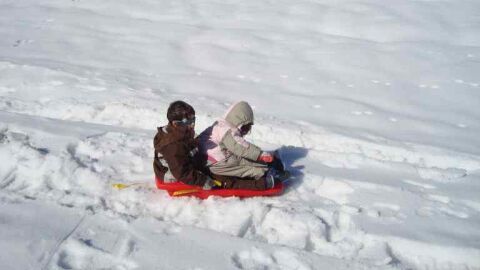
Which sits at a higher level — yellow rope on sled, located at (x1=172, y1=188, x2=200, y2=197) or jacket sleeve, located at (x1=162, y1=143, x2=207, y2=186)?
jacket sleeve, located at (x1=162, y1=143, x2=207, y2=186)

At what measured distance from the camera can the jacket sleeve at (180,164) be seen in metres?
3.64

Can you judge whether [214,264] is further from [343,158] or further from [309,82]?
[309,82]

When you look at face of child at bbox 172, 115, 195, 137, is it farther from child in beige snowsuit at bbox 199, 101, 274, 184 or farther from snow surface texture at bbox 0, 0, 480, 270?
snow surface texture at bbox 0, 0, 480, 270

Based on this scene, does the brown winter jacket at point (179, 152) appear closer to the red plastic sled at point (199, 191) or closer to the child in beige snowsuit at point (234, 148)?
the red plastic sled at point (199, 191)

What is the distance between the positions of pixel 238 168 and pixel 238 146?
0.30m

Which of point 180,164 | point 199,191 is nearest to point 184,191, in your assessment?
point 199,191

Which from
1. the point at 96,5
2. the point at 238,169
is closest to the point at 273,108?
the point at 238,169

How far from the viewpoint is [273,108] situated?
661 centimetres

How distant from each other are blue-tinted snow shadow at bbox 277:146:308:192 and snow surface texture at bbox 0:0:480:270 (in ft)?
0.10

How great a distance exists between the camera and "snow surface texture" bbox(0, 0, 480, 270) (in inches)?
133

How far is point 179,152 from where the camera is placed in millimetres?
3641

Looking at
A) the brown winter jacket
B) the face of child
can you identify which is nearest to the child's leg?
the brown winter jacket

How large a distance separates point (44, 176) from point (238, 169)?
1.82 m

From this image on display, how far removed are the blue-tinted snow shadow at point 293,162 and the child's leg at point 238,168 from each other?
1.25ft
